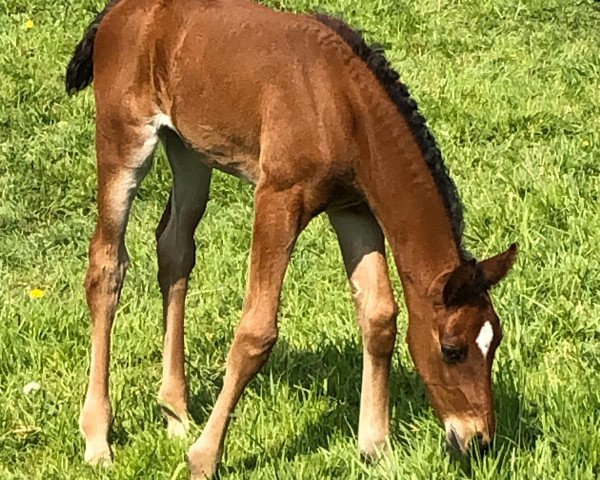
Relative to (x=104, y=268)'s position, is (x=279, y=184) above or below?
above

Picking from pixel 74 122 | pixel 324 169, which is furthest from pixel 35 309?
pixel 74 122

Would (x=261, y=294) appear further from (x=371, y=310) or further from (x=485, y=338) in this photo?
(x=485, y=338)

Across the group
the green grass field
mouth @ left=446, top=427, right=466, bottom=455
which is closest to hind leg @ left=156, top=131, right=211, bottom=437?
the green grass field

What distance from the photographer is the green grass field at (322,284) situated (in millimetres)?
4133

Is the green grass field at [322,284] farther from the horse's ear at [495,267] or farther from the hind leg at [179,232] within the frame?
the horse's ear at [495,267]

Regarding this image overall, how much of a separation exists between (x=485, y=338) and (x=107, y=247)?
1.71 meters

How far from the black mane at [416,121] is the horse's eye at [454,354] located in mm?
327

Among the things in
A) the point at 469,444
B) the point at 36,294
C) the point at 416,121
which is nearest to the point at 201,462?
the point at 469,444

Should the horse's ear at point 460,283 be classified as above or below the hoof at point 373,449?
above

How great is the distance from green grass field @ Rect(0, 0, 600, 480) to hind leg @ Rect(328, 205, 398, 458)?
110 mm

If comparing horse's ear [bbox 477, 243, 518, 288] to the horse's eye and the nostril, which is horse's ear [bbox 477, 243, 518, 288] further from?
the nostril

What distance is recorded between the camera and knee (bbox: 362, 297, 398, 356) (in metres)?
4.14

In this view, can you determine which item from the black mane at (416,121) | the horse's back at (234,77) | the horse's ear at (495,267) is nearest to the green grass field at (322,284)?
the horse's ear at (495,267)

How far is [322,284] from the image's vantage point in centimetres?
560
